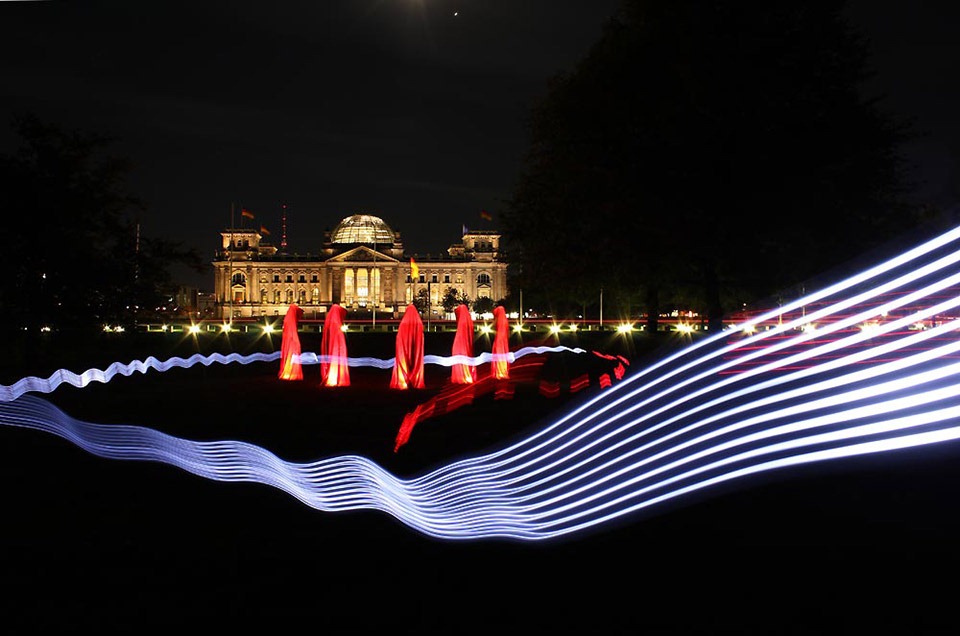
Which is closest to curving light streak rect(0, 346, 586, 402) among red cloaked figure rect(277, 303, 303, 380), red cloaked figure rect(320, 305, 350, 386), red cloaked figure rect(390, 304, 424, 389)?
red cloaked figure rect(277, 303, 303, 380)

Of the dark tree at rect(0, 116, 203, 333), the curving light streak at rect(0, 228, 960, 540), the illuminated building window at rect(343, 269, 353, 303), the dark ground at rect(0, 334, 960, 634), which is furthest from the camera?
the illuminated building window at rect(343, 269, 353, 303)

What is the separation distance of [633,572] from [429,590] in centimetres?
134

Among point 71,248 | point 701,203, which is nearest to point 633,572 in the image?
point 701,203

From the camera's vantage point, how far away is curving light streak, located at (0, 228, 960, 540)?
4.59 m

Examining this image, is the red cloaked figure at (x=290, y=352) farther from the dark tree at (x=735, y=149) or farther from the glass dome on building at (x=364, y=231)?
the glass dome on building at (x=364, y=231)

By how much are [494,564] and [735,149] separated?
19538 mm

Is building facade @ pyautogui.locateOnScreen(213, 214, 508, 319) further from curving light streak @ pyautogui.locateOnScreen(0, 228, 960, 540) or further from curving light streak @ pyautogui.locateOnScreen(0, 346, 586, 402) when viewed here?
curving light streak @ pyautogui.locateOnScreen(0, 228, 960, 540)

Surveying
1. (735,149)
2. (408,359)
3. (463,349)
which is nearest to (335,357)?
(408,359)

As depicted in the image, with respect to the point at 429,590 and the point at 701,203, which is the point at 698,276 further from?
the point at 429,590

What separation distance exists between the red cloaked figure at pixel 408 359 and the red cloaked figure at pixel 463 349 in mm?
1218

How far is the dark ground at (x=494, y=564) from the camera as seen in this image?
16.2 ft

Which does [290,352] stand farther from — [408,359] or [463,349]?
[463,349]

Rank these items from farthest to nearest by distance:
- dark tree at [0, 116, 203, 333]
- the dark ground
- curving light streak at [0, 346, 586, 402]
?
1. dark tree at [0, 116, 203, 333]
2. curving light streak at [0, 346, 586, 402]
3. the dark ground

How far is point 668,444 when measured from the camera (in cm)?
929
